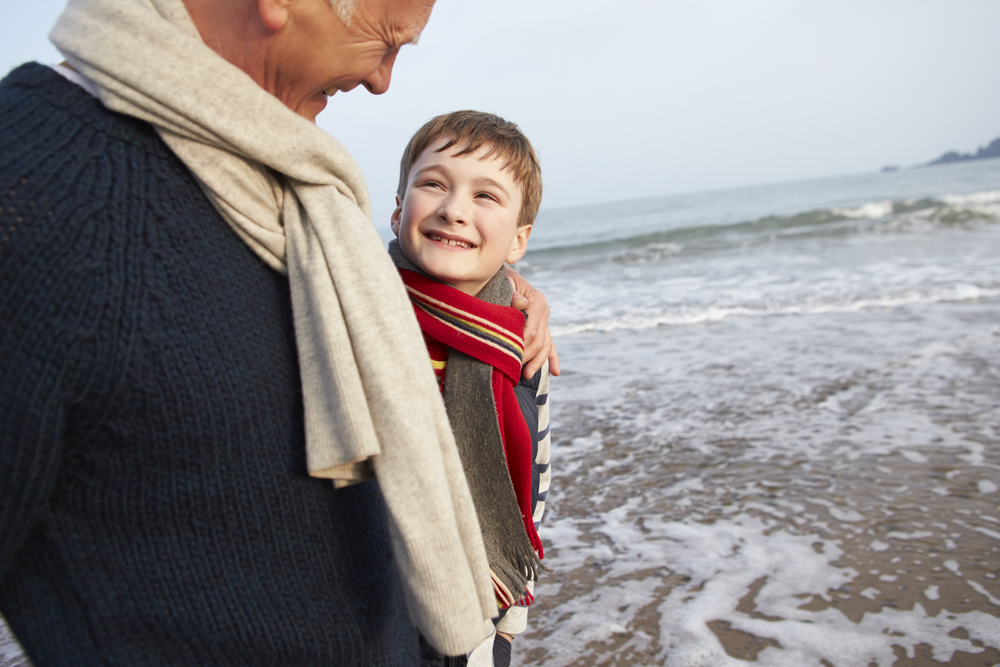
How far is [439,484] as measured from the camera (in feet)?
3.40

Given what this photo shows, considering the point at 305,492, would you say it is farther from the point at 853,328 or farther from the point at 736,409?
the point at 853,328

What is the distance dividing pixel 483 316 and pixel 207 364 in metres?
1.04

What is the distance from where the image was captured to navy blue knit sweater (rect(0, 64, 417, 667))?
0.79 metres

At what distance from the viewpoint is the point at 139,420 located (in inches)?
33.8

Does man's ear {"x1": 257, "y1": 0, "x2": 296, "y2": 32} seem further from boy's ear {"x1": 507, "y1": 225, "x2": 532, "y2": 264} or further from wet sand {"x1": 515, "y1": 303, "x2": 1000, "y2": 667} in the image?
wet sand {"x1": 515, "y1": 303, "x2": 1000, "y2": 667}

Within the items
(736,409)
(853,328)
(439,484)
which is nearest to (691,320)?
(853,328)

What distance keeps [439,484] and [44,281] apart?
60 cm

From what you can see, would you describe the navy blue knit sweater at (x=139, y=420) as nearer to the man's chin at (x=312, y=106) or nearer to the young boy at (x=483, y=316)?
the man's chin at (x=312, y=106)

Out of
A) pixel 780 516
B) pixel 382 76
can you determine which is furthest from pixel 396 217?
pixel 780 516

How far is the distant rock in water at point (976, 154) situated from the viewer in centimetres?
8581

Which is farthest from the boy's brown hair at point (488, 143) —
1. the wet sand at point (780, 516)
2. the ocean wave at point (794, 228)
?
the ocean wave at point (794, 228)

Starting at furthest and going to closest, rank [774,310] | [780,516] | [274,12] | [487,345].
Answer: [774,310], [780,516], [487,345], [274,12]

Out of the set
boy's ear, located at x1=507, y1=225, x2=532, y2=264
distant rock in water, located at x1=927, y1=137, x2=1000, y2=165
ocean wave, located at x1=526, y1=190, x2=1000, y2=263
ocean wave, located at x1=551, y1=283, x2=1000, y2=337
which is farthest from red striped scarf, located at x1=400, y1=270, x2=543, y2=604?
distant rock in water, located at x1=927, y1=137, x2=1000, y2=165

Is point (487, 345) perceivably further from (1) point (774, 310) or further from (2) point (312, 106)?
(1) point (774, 310)
